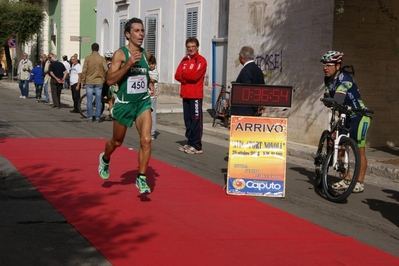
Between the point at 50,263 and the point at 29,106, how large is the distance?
19.7 m

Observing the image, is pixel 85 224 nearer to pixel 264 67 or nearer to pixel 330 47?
pixel 330 47

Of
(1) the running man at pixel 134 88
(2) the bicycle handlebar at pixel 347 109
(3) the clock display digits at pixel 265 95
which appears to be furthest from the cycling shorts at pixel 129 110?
(2) the bicycle handlebar at pixel 347 109

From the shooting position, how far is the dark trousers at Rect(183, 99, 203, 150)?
528 inches

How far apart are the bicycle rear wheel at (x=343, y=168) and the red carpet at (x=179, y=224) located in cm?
99

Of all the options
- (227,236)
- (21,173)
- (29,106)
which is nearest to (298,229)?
(227,236)

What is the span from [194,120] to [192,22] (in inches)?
528

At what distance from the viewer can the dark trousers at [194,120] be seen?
13.4 metres

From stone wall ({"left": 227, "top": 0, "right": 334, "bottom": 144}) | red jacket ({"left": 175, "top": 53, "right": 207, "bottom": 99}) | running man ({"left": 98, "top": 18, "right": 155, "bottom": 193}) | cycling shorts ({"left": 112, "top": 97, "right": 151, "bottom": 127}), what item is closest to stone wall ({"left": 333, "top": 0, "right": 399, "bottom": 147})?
stone wall ({"left": 227, "top": 0, "right": 334, "bottom": 144})

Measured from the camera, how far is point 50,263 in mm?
5969

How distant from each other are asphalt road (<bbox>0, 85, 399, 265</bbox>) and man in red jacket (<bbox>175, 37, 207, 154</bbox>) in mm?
433

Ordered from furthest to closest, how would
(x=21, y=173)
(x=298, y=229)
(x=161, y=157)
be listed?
(x=161, y=157) < (x=21, y=173) < (x=298, y=229)

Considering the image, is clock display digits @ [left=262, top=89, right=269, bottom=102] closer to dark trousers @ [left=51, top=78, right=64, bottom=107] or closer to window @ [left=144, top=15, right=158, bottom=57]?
dark trousers @ [left=51, top=78, right=64, bottom=107]

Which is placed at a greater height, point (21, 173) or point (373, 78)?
point (373, 78)

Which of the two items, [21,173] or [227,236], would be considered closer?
[227,236]
